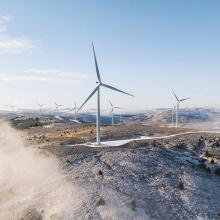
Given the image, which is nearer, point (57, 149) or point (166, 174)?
point (166, 174)

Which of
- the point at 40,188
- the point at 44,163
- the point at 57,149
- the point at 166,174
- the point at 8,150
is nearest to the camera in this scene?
the point at 40,188

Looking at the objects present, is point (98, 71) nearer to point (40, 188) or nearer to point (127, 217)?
point (40, 188)

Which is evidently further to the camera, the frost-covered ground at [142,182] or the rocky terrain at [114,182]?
the rocky terrain at [114,182]

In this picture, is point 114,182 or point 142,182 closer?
point 114,182

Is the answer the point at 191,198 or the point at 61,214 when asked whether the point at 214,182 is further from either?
the point at 61,214

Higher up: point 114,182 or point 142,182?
point 114,182

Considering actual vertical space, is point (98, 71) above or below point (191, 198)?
above

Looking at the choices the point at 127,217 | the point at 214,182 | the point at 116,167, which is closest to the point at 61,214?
the point at 127,217

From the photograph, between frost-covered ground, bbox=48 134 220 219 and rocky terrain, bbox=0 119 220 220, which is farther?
rocky terrain, bbox=0 119 220 220

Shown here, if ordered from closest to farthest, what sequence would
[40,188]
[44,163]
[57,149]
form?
[40,188] < [44,163] < [57,149]

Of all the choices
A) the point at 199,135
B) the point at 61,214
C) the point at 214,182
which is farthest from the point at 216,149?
the point at 61,214
